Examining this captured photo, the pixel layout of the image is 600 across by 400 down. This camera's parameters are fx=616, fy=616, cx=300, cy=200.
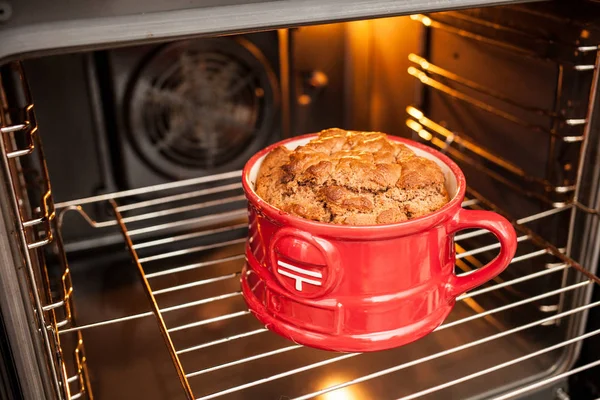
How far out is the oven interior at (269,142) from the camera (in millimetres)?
865

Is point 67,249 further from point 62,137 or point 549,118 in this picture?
point 549,118

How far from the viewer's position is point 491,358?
944mm

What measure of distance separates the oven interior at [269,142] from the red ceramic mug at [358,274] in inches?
2.5

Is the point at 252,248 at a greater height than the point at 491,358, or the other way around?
the point at 252,248

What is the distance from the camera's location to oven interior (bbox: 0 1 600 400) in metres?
0.87

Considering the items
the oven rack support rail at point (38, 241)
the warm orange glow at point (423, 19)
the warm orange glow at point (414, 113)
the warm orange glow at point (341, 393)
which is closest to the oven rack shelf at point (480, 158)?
the warm orange glow at point (414, 113)

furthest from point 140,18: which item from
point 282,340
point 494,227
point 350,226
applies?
point 282,340

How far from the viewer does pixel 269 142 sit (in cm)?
124

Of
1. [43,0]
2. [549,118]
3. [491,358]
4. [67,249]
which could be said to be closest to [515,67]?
[549,118]

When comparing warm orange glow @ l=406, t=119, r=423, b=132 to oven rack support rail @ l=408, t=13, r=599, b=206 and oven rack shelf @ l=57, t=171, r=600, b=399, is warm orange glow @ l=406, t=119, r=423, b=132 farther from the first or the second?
oven rack shelf @ l=57, t=171, r=600, b=399

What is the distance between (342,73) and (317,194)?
→ 23.9 inches

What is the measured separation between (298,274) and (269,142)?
0.58 meters

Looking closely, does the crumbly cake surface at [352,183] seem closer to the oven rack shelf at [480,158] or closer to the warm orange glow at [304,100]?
the oven rack shelf at [480,158]

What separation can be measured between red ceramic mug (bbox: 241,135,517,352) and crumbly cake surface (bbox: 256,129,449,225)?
27mm
